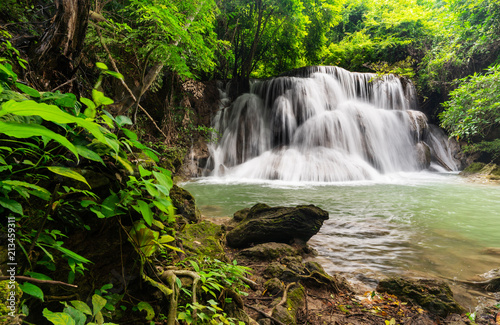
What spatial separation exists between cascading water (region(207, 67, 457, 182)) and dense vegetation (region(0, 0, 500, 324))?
6.95 feet

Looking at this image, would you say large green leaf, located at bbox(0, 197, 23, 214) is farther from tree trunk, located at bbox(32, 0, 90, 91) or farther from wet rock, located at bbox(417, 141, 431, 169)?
wet rock, located at bbox(417, 141, 431, 169)

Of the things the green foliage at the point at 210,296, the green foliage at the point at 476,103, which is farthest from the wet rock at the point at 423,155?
the green foliage at the point at 210,296

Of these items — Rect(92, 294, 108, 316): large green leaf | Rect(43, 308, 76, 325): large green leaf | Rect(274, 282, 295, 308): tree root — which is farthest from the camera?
Rect(274, 282, 295, 308): tree root

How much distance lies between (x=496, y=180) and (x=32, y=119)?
1499cm

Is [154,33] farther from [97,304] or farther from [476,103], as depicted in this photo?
[476,103]

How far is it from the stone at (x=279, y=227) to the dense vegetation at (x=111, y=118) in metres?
1.55

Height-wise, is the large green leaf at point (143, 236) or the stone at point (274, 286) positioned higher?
the large green leaf at point (143, 236)

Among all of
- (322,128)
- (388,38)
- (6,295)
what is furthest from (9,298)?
(388,38)

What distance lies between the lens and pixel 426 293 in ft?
7.95

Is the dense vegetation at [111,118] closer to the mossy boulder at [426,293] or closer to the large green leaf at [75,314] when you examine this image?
the large green leaf at [75,314]

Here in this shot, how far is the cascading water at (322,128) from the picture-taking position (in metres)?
13.1

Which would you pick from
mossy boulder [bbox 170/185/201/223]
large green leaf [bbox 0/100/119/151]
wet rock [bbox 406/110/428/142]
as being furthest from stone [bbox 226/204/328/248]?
wet rock [bbox 406/110/428/142]

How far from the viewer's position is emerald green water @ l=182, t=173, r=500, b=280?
345cm

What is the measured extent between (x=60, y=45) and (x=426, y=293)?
14.3 feet
